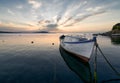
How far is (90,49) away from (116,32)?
408 ft

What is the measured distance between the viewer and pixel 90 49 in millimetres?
16609

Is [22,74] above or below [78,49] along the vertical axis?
below

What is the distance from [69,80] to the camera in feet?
38.5

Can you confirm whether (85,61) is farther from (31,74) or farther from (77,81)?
(31,74)

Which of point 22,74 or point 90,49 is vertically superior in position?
point 90,49

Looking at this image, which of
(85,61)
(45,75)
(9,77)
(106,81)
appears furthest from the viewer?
A: (85,61)

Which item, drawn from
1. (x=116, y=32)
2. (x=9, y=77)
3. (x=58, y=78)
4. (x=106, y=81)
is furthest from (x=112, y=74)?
(x=116, y=32)

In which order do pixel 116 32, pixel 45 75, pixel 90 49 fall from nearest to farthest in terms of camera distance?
pixel 45 75 < pixel 90 49 < pixel 116 32

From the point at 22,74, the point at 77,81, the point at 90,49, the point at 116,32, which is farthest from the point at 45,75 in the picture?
the point at 116,32

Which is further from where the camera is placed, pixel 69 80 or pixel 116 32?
pixel 116 32

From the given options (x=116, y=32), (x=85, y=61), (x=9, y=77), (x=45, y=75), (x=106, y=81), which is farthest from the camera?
(x=116, y=32)

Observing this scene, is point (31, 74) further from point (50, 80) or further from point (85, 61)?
point (85, 61)

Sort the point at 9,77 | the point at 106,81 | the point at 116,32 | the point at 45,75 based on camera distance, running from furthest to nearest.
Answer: the point at 116,32, the point at 45,75, the point at 9,77, the point at 106,81

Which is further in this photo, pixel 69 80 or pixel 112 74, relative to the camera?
pixel 112 74
